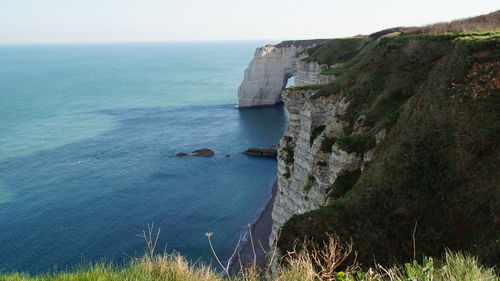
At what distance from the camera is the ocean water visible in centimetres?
3969

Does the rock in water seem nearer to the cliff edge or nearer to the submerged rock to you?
the submerged rock

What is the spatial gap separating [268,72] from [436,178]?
87.8 meters

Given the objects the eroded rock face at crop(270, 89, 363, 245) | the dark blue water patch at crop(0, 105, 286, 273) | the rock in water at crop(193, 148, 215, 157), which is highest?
the eroded rock face at crop(270, 89, 363, 245)

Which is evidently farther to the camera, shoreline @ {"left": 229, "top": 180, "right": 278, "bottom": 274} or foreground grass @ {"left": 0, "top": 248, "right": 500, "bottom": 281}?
shoreline @ {"left": 229, "top": 180, "right": 278, "bottom": 274}

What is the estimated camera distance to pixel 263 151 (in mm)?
67062

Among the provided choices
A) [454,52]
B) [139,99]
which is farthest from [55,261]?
[139,99]

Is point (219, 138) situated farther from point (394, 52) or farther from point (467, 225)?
point (467, 225)

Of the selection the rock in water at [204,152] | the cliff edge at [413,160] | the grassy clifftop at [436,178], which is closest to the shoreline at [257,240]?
the cliff edge at [413,160]

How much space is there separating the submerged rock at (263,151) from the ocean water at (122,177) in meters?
2.02

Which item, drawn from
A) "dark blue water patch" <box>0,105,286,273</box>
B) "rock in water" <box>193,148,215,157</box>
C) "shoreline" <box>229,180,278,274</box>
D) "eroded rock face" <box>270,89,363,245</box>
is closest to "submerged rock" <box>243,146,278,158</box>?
"dark blue water patch" <box>0,105,286,273</box>

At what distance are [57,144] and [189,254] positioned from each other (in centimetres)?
4663

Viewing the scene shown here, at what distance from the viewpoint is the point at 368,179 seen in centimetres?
2127

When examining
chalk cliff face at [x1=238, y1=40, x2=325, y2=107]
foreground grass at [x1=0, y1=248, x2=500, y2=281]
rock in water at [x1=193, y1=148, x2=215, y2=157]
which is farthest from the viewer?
chalk cliff face at [x1=238, y1=40, x2=325, y2=107]

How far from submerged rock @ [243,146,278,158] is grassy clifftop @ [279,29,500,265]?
41101mm
